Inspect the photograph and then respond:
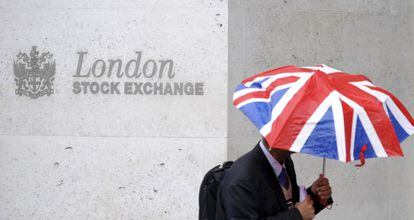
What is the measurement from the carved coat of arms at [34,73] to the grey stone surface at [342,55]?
1.68 m

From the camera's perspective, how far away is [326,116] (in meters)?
2.43

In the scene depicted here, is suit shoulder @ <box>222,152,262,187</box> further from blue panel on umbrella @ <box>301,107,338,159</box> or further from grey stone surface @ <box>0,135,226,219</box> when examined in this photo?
grey stone surface @ <box>0,135,226,219</box>

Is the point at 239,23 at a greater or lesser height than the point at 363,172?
greater

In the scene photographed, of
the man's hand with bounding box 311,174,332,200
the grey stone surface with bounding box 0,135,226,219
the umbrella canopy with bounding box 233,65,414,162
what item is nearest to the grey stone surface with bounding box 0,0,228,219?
the grey stone surface with bounding box 0,135,226,219

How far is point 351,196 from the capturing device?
219 inches

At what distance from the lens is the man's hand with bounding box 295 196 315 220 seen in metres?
2.67

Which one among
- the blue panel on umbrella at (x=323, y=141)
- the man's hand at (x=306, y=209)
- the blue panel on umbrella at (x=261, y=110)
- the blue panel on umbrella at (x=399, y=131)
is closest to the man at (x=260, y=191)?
the man's hand at (x=306, y=209)

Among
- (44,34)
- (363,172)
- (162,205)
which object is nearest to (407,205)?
(363,172)

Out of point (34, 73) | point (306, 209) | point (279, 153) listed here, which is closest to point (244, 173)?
point (279, 153)

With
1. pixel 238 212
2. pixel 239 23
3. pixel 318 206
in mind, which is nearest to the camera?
pixel 238 212

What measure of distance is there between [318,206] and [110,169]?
9.66ft

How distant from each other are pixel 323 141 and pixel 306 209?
44 centimetres

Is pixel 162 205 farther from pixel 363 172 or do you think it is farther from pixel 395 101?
pixel 395 101

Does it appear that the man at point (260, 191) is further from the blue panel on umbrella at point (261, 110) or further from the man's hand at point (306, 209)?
the blue panel on umbrella at point (261, 110)
